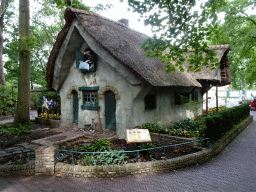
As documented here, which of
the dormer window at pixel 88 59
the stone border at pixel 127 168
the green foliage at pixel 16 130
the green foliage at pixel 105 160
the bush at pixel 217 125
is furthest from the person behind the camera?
the dormer window at pixel 88 59

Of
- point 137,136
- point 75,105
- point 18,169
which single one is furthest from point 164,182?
point 75,105

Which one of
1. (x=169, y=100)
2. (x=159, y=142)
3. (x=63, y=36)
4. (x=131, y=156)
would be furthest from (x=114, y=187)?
(x=63, y=36)

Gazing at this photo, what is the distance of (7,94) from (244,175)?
17.9m

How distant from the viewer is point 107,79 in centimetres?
927

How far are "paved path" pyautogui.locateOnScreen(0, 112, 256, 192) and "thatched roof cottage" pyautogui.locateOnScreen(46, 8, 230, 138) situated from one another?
3569mm

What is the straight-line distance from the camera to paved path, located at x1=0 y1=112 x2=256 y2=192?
4.40m

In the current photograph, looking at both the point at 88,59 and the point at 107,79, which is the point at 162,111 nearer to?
the point at 107,79

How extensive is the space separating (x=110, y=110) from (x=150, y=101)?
2190 millimetres

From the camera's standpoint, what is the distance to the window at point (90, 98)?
9.88 m

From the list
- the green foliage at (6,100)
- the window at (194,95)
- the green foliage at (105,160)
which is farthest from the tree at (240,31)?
the green foliage at (6,100)

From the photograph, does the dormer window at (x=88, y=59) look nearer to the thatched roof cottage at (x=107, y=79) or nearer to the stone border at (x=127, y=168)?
the thatched roof cottage at (x=107, y=79)

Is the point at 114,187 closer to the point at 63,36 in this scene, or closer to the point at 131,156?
the point at 131,156

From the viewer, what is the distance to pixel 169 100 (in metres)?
10.4

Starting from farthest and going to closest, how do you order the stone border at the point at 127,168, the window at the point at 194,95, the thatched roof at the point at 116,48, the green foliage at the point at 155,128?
the window at the point at 194,95 < the green foliage at the point at 155,128 < the thatched roof at the point at 116,48 < the stone border at the point at 127,168
